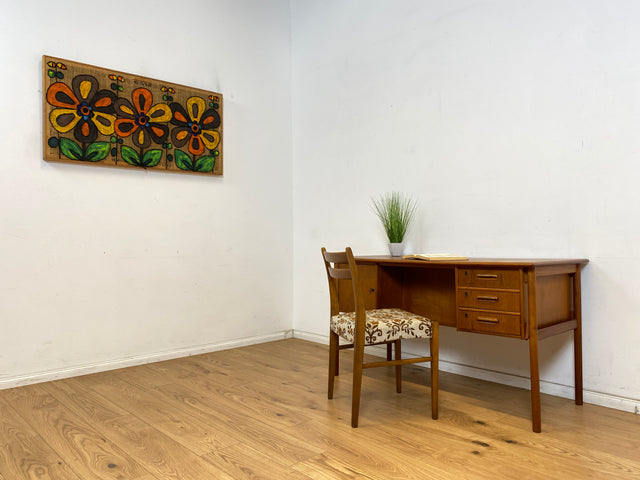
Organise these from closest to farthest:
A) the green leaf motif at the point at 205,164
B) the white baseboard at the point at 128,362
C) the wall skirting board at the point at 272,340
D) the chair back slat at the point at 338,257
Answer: the chair back slat at the point at 338,257 < the wall skirting board at the point at 272,340 < the white baseboard at the point at 128,362 < the green leaf motif at the point at 205,164

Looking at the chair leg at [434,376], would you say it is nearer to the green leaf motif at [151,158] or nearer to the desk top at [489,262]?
the desk top at [489,262]

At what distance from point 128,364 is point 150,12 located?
238 centimetres

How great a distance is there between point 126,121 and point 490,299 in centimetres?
248

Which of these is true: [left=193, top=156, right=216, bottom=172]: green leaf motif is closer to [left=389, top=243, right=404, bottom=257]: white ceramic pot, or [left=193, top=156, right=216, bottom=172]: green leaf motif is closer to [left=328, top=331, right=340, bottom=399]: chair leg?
[left=389, top=243, right=404, bottom=257]: white ceramic pot

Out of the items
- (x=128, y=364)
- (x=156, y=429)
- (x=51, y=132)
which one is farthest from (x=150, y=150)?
(x=156, y=429)

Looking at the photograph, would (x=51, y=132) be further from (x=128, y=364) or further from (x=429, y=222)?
(x=429, y=222)

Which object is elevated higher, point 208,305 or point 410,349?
point 208,305

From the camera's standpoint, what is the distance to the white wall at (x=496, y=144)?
2311 millimetres

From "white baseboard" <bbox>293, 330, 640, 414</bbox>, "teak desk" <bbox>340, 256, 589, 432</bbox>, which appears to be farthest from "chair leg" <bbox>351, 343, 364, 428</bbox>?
"white baseboard" <bbox>293, 330, 640, 414</bbox>

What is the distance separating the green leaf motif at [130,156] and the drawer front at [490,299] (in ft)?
7.30

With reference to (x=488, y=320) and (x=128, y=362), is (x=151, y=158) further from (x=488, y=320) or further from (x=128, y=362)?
(x=488, y=320)

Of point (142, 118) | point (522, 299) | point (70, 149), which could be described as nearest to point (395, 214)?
point (522, 299)

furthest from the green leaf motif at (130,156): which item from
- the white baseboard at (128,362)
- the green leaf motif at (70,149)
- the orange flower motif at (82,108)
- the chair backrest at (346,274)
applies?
the chair backrest at (346,274)

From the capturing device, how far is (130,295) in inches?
126
